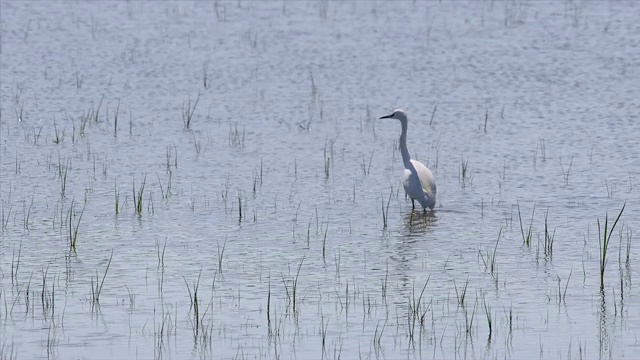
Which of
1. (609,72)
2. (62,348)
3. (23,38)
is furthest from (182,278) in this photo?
(23,38)

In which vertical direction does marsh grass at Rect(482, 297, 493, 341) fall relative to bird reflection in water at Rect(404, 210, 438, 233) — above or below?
above

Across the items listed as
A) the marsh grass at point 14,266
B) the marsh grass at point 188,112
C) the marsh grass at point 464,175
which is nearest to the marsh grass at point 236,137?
the marsh grass at point 188,112

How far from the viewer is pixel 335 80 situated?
26.2m

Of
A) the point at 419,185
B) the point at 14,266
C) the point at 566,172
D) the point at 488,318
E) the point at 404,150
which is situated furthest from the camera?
the point at 566,172

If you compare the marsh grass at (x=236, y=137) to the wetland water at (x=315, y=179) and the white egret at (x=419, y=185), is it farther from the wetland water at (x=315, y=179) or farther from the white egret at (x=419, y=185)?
the white egret at (x=419, y=185)

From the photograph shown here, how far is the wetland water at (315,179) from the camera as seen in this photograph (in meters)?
10.8

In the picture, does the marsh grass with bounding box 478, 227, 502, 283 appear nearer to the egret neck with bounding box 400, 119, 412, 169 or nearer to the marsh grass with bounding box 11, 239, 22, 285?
the egret neck with bounding box 400, 119, 412, 169

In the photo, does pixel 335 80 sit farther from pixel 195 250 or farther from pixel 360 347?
pixel 360 347

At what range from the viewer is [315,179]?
59.1 feet

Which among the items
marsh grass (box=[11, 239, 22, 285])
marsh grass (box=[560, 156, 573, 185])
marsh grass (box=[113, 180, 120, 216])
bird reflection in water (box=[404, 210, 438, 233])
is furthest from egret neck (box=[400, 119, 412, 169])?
marsh grass (box=[11, 239, 22, 285])

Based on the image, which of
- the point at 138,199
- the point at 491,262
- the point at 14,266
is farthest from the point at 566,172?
the point at 14,266

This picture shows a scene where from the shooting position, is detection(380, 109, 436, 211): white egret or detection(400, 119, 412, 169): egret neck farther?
detection(400, 119, 412, 169): egret neck

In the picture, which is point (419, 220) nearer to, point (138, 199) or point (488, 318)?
point (138, 199)

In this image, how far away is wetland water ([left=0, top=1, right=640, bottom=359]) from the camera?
35.4ft
